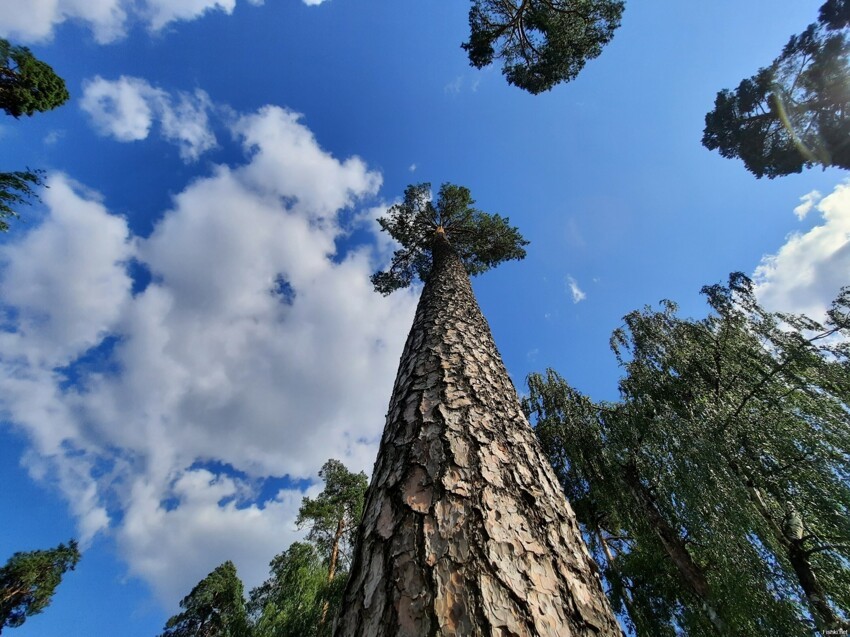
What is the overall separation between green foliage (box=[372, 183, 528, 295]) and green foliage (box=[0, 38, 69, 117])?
790 centimetres

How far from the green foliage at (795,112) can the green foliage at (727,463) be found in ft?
34.1

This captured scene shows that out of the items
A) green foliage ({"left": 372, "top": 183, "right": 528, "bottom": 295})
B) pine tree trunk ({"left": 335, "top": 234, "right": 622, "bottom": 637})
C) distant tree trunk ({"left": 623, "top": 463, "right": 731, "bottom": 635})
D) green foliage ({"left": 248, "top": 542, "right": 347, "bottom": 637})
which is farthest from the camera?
green foliage ({"left": 372, "top": 183, "right": 528, "bottom": 295})

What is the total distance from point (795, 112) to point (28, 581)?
39038 mm

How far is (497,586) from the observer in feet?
3.49

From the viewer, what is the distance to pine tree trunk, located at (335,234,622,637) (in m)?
1.02

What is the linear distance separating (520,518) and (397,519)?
1.56ft

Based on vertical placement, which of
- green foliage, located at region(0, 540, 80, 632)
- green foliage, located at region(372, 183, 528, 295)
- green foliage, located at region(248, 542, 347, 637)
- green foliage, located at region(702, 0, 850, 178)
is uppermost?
green foliage, located at region(702, 0, 850, 178)

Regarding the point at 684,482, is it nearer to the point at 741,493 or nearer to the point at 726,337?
the point at 741,493

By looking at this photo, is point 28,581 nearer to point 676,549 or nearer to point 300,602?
point 300,602

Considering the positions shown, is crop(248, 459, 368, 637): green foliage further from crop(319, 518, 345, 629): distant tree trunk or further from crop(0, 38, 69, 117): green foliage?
crop(0, 38, 69, 117): green foliage

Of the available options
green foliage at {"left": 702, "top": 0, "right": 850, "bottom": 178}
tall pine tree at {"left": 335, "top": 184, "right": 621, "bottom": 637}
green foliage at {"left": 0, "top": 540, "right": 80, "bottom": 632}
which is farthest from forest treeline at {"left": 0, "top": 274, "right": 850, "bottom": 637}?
green foliage at {"left": 0, "top": 540, "right": 80, "bottom": 632}

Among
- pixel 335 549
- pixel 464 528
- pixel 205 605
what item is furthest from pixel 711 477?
pixel 205 605

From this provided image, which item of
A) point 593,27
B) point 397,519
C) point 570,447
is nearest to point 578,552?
point 397,519

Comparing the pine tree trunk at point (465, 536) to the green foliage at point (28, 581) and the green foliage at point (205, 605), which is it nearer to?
the green foliage at point (205, 605)
